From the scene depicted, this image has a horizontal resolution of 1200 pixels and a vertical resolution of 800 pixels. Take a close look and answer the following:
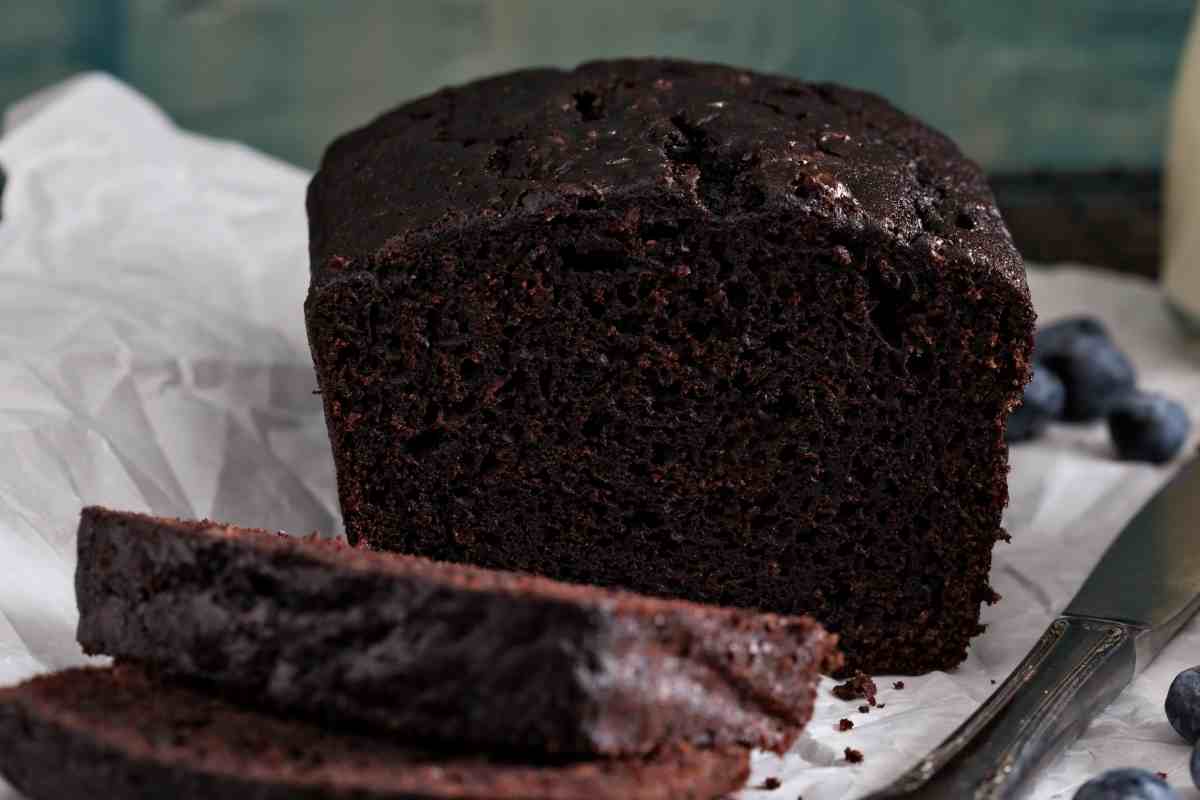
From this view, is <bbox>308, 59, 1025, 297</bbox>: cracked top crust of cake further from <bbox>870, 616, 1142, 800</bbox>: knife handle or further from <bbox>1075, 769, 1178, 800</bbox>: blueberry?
<bbox>1075, 769, 1178, 800</bbox>: blueberry

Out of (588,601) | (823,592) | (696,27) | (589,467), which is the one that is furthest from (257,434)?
(696,27)

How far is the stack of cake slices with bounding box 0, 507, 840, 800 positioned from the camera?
2.14 meters

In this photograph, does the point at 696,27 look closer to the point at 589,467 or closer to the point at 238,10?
the point at 238,10

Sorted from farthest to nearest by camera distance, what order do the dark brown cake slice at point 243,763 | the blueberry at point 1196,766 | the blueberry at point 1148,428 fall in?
the blueberry at point 1148,428, the blueberry at point 1196,766, the dark brown cake slice at point 243,763

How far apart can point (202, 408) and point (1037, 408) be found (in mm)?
2251

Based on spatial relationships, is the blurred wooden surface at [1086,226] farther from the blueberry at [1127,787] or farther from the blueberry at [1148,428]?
the blueberry at [1127,787]

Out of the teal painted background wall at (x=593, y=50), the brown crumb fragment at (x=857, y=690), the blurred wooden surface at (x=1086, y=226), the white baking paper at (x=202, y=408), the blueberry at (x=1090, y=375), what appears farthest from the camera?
the blurred wooden surface at (x=1086, y=226)

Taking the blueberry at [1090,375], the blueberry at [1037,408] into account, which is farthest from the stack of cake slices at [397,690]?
the blueberry at [1090,375]

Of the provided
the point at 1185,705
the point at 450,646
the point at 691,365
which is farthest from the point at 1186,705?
the point at 450,646

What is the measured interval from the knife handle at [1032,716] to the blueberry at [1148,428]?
1362mm

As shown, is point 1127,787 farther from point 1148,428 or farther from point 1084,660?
point 1148,428

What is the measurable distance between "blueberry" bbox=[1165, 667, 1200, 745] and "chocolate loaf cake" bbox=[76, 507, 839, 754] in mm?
652

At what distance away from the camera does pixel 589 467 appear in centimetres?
302

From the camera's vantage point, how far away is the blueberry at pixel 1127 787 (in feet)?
7.63
